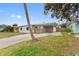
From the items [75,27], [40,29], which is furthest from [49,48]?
[75,27]

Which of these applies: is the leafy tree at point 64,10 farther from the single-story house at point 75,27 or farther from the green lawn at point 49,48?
the green lawn at point 49,48

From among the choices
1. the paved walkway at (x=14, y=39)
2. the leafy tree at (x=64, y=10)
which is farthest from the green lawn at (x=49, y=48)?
the leafy tree at (x=64, y=10)

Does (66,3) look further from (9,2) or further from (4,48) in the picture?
(4,48)

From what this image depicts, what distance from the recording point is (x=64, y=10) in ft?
5.28

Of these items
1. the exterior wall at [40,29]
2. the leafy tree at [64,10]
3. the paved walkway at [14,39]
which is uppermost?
the leafy tree at [64,10]

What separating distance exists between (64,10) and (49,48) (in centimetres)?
37

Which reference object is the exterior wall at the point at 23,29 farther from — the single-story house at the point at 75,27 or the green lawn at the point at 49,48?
the single-story house at the point at 75,27

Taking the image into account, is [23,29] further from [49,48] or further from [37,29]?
[49,48]

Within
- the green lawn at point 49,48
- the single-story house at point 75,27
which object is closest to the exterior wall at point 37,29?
the green lawn at point 49,48

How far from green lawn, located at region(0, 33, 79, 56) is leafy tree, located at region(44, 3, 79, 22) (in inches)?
6.4

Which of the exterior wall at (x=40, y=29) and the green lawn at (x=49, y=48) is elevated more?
the exterior wall at (x=40, y=29)

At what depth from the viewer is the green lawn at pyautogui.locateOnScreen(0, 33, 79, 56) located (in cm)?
158

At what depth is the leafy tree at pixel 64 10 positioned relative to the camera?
1.58 m

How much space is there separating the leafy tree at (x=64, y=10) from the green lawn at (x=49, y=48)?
16cm
